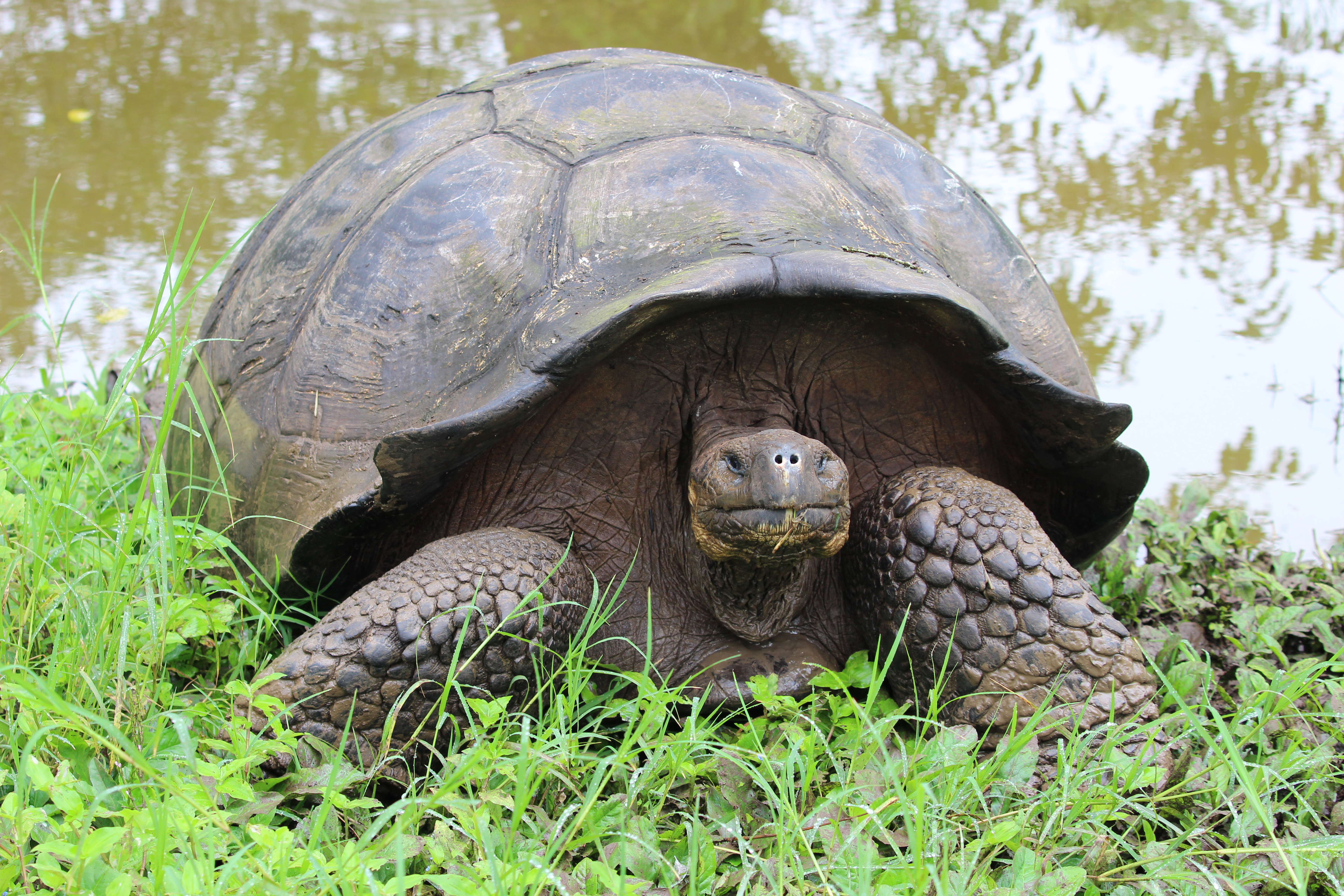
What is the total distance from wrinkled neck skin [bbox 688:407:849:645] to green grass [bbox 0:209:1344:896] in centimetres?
24

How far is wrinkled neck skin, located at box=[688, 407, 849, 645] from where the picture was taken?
2025 mm

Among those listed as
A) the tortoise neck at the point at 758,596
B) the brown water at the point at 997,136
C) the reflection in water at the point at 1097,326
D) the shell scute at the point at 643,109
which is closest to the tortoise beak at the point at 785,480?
the tortoise neck at the point at 758,596

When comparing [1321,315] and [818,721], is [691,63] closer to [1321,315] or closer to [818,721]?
[818,721]

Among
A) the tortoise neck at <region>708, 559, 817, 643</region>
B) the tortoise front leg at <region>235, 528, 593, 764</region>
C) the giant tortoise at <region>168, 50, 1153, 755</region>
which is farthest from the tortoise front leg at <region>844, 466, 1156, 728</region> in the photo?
the tortoise front leg at <region>235, 528, 593, 764</region>

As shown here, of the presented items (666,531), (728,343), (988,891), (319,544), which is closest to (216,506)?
(319,544)

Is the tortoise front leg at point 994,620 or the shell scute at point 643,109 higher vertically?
the shell scute at point 643,109

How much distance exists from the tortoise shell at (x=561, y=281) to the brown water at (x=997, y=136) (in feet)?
2.74

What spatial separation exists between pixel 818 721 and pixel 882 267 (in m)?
0.90

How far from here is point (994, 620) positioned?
2174 mm

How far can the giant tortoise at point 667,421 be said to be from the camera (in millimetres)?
2080

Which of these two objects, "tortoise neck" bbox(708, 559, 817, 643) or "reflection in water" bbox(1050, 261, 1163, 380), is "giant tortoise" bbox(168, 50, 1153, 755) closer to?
"tortoise neck" bbox(708, 559, 817, 643)

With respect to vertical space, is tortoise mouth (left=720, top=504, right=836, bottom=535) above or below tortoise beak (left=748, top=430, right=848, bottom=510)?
below

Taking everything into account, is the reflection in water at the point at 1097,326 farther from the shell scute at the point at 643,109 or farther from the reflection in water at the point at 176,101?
the reflection in water at the point at 176,101

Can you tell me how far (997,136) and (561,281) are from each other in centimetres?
454
